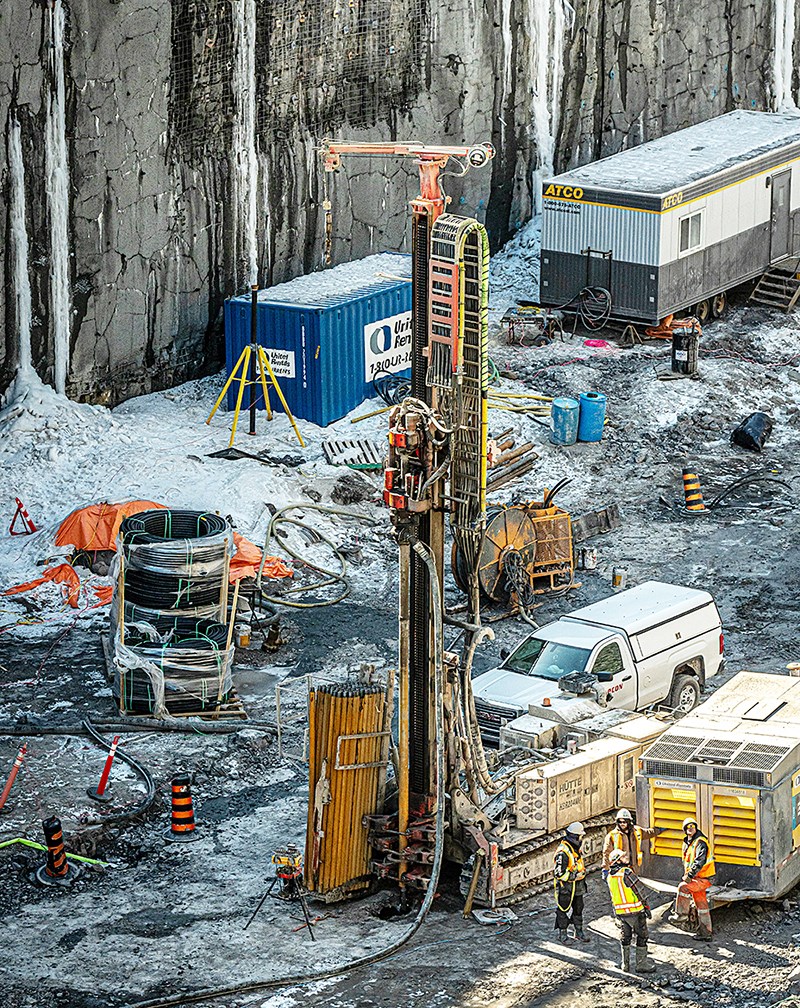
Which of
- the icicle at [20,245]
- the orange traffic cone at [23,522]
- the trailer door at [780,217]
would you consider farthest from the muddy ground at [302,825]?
the trailer door at [780,217]

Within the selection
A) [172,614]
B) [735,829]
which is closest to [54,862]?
[172,614]

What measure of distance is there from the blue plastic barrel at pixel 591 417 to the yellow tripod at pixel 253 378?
16.9ft

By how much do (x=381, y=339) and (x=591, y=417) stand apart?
3953 mm

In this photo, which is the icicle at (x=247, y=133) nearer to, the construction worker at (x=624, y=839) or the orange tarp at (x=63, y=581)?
the orange tarp at (x=63, y=581)

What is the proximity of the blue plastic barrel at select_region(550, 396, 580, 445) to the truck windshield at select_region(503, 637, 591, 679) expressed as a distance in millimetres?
10833

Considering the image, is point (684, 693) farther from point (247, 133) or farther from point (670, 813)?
point (247, 133)

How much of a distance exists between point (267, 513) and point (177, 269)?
6573mm

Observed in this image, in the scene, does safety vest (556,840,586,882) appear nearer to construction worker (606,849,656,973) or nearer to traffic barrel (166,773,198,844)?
construction worker (606,849,656,973)

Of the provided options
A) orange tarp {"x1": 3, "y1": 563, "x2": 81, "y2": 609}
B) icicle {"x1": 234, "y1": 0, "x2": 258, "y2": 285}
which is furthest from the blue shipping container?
orange tarp {"x1": 3, "y1": 563, "x2": 81, "y2": 609}

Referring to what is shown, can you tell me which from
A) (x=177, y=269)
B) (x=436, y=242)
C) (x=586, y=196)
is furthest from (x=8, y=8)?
(x=436, y=242)

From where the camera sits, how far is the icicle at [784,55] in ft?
171

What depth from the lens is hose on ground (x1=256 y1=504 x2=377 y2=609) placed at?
3002 cm

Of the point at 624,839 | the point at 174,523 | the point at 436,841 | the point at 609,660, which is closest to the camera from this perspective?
the point at 624,839

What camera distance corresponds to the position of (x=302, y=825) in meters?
23.0
